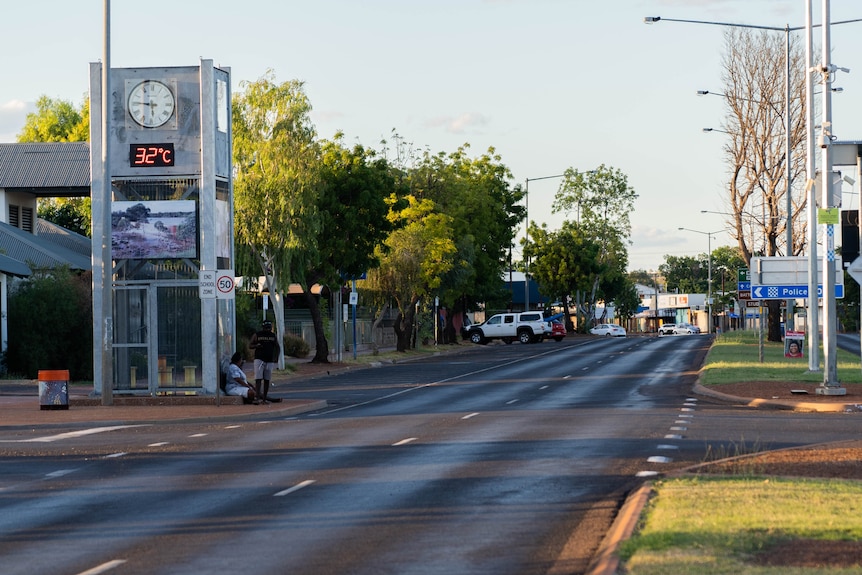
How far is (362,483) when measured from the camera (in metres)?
14.4

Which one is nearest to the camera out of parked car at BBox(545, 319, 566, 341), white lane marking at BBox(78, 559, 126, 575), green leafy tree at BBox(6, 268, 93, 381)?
white lane marking at BBox(78, 559, 126, 575)

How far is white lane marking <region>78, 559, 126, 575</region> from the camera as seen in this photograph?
9.48 metres

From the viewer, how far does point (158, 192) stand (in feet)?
99.0

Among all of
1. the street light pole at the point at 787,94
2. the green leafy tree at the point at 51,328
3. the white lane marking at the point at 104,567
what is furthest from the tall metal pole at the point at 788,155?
the white lane marking at the point at 104,567

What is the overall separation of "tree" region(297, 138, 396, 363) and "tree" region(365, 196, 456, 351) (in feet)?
28.7

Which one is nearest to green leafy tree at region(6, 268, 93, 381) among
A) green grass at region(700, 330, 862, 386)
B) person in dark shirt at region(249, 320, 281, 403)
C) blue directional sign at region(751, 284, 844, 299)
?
person in dark shirt at region(249, 320, 281, 403)

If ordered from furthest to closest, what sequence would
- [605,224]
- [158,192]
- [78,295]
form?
[605,224], [78,295], [158,192]

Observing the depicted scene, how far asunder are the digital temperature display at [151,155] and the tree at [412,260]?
28.8 metres

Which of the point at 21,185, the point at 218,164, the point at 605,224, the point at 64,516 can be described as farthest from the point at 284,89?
the point at 605,224

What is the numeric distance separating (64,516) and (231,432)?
31.6ft

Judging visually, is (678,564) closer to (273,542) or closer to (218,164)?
(273,542)

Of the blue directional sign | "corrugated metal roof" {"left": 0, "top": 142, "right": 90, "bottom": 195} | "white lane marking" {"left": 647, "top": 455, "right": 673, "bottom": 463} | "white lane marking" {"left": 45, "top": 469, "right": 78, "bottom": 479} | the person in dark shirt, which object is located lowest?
"white lane marking" {"left": 45, "top": 469, "right": 78, "bottom": 479}

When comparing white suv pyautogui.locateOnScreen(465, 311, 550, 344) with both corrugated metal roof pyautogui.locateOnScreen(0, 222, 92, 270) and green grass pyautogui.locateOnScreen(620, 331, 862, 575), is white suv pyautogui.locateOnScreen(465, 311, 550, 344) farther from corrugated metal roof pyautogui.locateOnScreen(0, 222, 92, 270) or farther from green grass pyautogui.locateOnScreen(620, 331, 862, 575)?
green grass pyautogui.locateOnScreen(620, 331, 862, 575)

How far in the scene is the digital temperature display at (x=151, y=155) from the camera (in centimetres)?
2975
